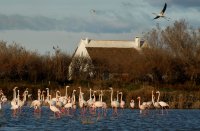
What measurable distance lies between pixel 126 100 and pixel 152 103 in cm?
350

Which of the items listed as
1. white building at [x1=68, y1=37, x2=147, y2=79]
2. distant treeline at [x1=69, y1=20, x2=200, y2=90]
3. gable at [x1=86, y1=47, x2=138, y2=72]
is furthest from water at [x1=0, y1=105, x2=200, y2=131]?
white building at [x1=68, y1=37, x2=147, y2=79]

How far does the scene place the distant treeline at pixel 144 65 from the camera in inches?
2402

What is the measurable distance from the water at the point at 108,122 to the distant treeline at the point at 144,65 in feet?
72.6

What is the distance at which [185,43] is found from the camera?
6494 centimetres

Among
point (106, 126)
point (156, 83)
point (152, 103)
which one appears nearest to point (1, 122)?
point (106, 126)

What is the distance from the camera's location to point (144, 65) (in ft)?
203

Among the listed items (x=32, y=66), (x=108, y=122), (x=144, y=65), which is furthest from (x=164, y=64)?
(x=108, y=122)

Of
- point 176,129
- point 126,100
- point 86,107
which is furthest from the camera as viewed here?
point 126,100

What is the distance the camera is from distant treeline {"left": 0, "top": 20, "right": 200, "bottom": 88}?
61000mm

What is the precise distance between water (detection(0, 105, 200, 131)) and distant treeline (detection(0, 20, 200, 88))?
72.6ft

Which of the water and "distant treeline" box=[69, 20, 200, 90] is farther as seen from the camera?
"distant treeline" box=[69, 20, 200, 90]

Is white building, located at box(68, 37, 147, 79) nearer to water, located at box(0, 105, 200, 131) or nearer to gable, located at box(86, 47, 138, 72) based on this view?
gable, located at box(86, 47, 138, 72)

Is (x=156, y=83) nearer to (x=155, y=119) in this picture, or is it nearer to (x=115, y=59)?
(x=115, y=59)

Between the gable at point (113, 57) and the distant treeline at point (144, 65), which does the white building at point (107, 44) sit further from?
the distant treeline at point (144, 65)
